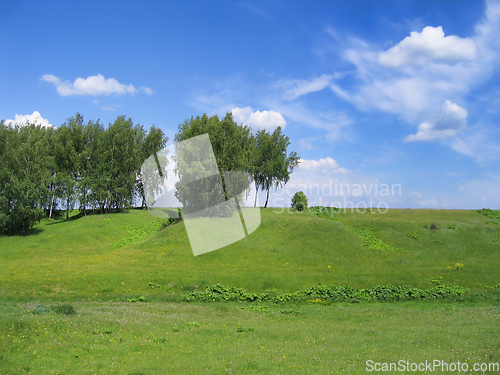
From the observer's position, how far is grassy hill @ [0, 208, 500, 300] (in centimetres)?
2781

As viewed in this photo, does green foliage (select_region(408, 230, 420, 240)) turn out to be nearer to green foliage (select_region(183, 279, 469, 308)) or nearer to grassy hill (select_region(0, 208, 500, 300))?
grassy hill (select_region(0, 208, 500, 300))

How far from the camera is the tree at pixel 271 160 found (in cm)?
7345

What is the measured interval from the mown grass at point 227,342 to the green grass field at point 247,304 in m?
0.07

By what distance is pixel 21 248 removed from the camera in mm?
41312

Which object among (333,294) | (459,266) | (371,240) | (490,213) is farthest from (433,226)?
(333,294)

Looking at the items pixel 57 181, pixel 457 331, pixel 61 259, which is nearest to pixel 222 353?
pixel 457 331

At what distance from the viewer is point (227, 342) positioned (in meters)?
13.6

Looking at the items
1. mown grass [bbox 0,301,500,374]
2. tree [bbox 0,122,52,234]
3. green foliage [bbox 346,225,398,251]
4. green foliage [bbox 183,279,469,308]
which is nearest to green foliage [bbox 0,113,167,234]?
tree [bbox 0,122,52,234]

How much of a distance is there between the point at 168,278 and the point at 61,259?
15.5 meters

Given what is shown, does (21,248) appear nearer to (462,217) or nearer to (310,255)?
(310,255)

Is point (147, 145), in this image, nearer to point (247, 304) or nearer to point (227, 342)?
point (247, 304)

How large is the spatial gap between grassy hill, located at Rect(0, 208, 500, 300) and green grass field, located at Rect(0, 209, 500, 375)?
179 mm

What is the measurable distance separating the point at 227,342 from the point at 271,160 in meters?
62.7

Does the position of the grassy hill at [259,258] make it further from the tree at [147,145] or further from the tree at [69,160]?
the tree at [147,145]
